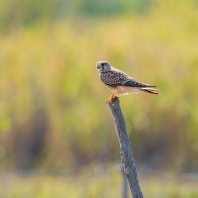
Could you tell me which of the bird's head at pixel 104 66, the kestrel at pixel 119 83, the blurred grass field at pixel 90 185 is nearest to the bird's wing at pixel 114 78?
the kestrel at pixel 119 83

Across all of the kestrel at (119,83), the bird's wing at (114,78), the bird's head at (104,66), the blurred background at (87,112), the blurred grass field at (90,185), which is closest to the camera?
the kestrel at (119,83)

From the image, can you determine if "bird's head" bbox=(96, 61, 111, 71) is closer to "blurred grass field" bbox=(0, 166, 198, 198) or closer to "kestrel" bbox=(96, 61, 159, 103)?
"kestrel" bbox=(96, 61, 159, 103)

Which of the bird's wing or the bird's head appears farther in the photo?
the bird's head

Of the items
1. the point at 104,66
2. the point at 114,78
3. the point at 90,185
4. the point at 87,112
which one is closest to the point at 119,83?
the point at 114,78

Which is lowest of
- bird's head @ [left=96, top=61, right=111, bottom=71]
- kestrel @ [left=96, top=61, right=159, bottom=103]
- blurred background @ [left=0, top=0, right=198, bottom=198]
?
kestrel @ [left=96, top=61, right=159, bottom=103]

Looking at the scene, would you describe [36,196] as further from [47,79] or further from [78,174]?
[47,79]

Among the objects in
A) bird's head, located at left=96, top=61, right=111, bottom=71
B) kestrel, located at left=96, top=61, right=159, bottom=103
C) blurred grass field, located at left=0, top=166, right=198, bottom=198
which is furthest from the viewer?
blurred grass field, located at left=0, top=166, right=198, bottom=198

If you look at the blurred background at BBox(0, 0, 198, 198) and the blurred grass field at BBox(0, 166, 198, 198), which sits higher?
the blurred background at BBox(0, 0, 198, 198)

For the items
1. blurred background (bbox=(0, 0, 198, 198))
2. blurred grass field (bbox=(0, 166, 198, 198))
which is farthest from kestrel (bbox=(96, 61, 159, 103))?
blurred background (bbox=(0, 0, 198, 198))

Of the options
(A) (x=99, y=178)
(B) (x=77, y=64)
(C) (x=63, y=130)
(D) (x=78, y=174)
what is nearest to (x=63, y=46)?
(B) (x=77, y=64)

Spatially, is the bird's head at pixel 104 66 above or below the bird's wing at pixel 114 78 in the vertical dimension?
above

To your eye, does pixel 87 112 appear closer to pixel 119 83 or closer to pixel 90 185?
pixel 90 185

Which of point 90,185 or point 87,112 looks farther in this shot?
point 87,112

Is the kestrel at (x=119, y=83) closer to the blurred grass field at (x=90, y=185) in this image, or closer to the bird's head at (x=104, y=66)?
the bird's head at (x=104, y=66)
